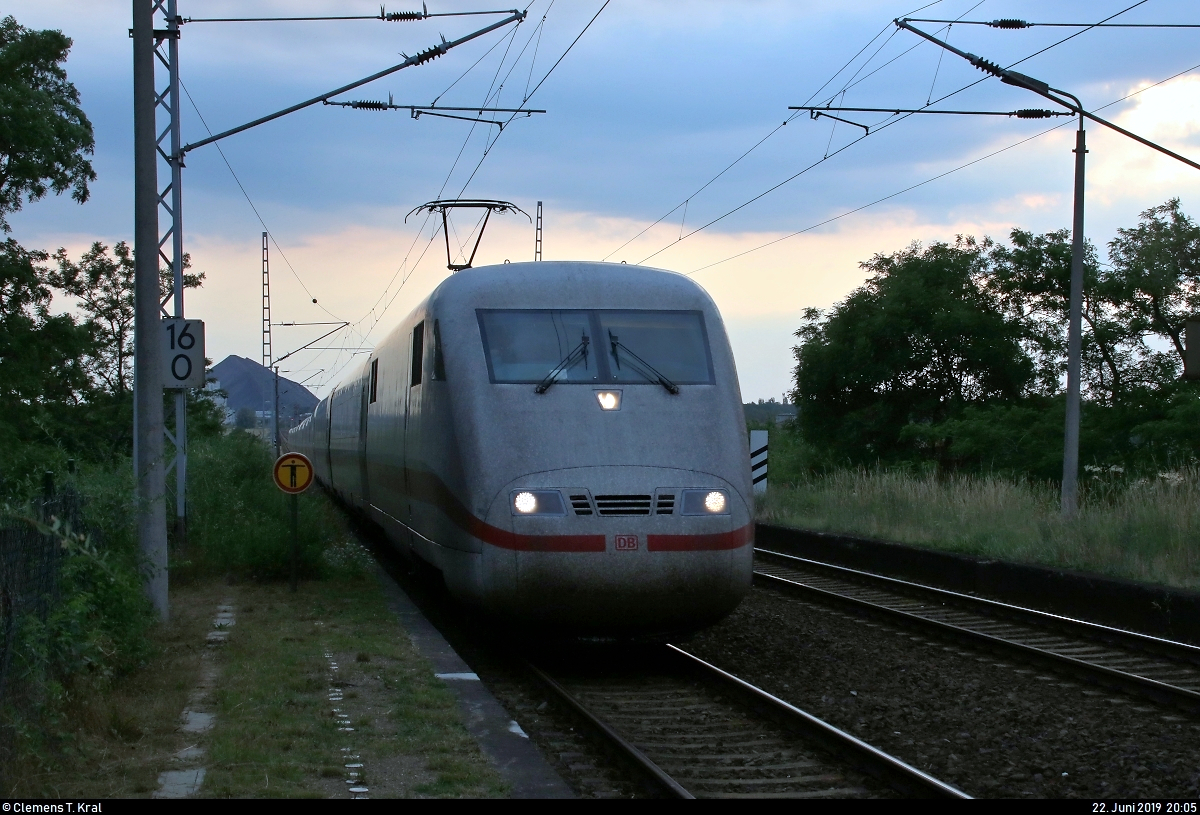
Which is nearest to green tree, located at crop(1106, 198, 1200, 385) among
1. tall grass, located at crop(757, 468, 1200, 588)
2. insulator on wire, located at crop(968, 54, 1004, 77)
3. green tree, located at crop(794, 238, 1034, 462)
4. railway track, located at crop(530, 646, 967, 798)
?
green tree, located at crop(794, 238, 1034, 462)

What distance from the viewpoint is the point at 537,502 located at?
8.73 meters

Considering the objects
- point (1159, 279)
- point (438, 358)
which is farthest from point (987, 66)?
point (1159, 279)

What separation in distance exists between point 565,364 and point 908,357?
34.4 meters

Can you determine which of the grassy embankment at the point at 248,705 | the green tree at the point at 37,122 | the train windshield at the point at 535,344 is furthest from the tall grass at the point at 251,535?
the green tree at the point at 37,122

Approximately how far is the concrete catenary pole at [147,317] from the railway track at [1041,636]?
23.1 ft

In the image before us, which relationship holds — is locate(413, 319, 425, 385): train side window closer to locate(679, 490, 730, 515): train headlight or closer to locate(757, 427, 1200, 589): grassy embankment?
locate(679, 490, 730, 515): train headlight

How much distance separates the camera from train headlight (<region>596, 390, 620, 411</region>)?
9305 mm

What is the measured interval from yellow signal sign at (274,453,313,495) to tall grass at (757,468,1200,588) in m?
8.59

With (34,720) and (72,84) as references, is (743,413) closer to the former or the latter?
(34,720)

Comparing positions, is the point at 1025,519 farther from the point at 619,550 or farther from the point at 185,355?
the point at 185,355

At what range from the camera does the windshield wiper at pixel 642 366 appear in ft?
31.4

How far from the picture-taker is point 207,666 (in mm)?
9078

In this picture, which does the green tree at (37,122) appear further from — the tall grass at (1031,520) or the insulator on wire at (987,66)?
the insulator on wire at (987,66)

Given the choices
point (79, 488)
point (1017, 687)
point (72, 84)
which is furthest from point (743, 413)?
point (72, 84)
